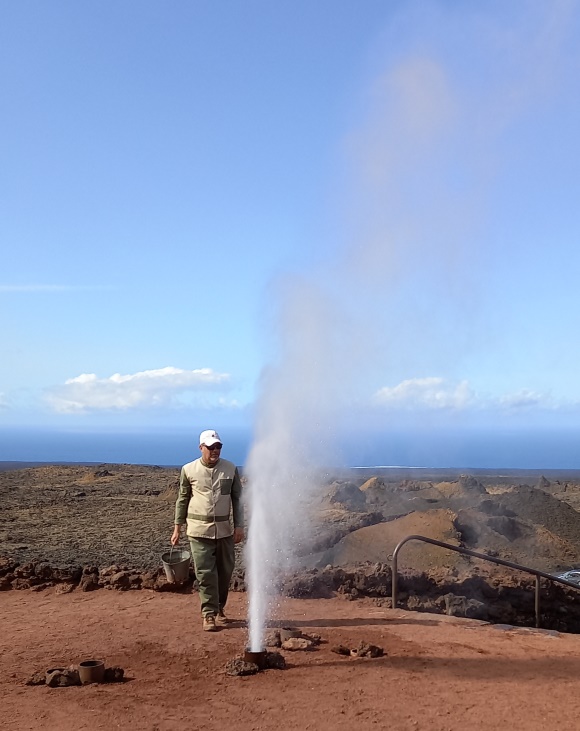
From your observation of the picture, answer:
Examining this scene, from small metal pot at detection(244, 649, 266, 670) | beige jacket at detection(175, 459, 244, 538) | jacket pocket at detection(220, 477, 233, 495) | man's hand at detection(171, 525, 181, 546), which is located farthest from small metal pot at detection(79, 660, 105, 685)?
jacket pocket at detection(220, 477, 233, 495)

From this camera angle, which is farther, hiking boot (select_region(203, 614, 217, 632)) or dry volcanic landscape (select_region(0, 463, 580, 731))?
hiking boot (select_region(203, 614, 217, 632))

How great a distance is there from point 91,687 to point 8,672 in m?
0.97

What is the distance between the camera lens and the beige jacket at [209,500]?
7.54m

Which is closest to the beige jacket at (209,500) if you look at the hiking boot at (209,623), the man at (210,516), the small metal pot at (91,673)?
the man at (210,516)

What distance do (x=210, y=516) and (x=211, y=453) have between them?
65 centimetres

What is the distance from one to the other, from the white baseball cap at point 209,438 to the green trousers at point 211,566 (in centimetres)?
99

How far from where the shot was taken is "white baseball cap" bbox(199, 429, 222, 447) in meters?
7.43

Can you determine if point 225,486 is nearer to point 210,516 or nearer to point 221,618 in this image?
point 210,516

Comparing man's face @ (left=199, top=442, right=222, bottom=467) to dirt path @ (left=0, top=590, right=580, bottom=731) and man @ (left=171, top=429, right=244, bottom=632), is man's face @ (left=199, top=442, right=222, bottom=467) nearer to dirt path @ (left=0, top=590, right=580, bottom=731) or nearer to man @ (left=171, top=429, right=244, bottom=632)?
man @ (left=171, top=429, right=244, bottom=632)

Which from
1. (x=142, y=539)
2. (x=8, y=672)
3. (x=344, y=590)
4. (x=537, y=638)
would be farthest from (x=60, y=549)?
(x=537, y=638)

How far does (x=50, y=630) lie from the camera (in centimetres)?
781

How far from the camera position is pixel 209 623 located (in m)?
7.61

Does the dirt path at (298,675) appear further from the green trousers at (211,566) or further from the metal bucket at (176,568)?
the metal bucket at (176,568)

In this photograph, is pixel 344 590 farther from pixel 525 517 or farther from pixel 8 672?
pixel 525 517
